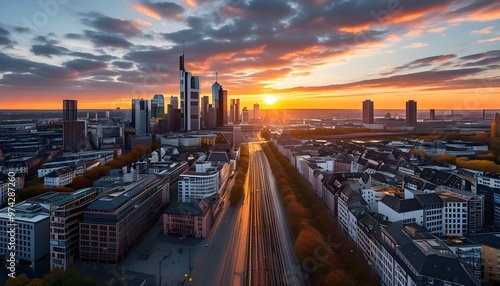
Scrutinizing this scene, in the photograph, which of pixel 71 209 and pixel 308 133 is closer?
pixel 71 209

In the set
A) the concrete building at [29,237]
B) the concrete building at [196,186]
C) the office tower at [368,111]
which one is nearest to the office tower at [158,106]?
the office tower at [368,111]

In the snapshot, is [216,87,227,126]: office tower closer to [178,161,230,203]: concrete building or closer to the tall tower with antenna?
the tall tower with antenna

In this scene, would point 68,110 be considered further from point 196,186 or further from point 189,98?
point 196,186

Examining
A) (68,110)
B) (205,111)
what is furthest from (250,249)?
(205,111)

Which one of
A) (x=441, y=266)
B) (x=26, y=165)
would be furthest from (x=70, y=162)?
(x=441, y=266)

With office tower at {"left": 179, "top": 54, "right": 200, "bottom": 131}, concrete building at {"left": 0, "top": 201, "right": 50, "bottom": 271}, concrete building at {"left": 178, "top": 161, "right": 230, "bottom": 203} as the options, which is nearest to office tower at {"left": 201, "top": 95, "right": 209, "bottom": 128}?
office tower at {"left": 179, "top": 54, "right": 200, "bottom": 131}

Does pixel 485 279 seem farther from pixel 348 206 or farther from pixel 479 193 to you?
pixel 479 193
